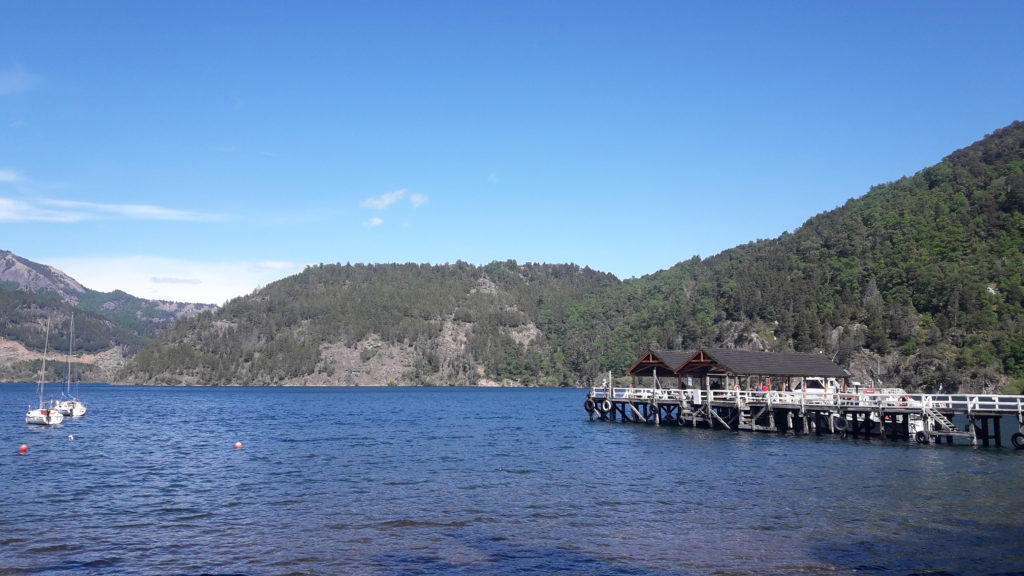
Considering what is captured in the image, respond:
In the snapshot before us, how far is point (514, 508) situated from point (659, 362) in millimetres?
43916

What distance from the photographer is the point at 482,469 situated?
40594mm

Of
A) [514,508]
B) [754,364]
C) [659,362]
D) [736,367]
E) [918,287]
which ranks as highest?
[918,287]

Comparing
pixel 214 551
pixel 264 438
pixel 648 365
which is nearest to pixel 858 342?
pixel 648 365

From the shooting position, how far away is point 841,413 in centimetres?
5709

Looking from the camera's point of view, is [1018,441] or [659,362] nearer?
[1018,441]

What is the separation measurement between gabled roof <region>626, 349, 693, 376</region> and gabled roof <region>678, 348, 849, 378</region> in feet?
5.90

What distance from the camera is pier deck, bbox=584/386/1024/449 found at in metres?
50.7

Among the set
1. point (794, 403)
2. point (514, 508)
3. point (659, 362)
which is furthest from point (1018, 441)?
point (514, 508)

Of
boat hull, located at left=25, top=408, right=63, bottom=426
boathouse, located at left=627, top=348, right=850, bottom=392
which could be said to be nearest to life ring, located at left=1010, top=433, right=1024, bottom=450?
boathouse, located at left=627, top=348, right=850, bottom=392

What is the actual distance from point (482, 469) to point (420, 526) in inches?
579

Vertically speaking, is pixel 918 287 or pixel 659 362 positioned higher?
pixel 918 287

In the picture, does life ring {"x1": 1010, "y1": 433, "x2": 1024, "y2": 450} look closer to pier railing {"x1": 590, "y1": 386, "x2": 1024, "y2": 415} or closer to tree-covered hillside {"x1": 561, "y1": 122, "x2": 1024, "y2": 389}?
pier railing {"x1": 590, "y1": 386, "x2": 1024, "y2": 415}

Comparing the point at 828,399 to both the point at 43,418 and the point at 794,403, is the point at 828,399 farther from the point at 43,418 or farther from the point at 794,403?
the point at 43,418

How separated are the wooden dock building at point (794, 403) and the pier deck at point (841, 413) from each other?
0.06 m
